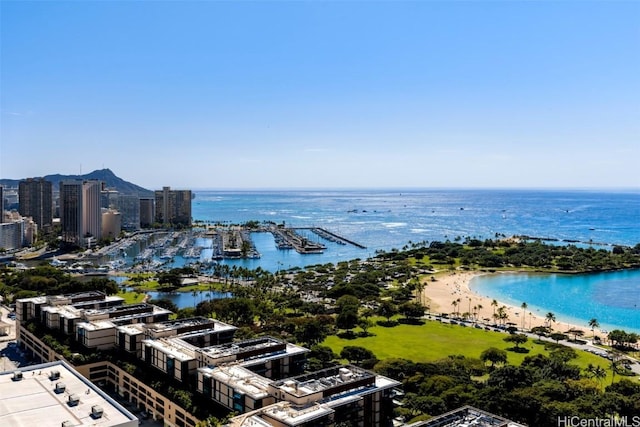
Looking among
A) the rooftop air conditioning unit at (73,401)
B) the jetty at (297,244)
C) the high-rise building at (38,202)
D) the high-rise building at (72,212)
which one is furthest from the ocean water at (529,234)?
the rooftop air conditioning unit at (73,401)

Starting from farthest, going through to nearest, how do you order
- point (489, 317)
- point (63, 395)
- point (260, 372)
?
point (489, 317), point (260, 372), point (63, 395)

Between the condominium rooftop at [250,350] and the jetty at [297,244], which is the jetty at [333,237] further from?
the condominium rooftop at [250,350]

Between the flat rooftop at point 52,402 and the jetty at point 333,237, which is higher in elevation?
the flat rooftop at point 52,402

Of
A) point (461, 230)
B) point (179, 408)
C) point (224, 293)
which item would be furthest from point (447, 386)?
point (461, 230)

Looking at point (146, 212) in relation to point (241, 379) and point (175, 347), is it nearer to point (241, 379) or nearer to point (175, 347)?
point (175, 347)

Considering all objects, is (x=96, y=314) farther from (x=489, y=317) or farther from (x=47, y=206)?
(x=47, y=206)

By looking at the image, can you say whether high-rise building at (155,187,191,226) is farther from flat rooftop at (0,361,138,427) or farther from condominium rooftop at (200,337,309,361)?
flat rooftop at (0,361,138,427)

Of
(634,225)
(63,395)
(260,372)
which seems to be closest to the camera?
(63,395)
